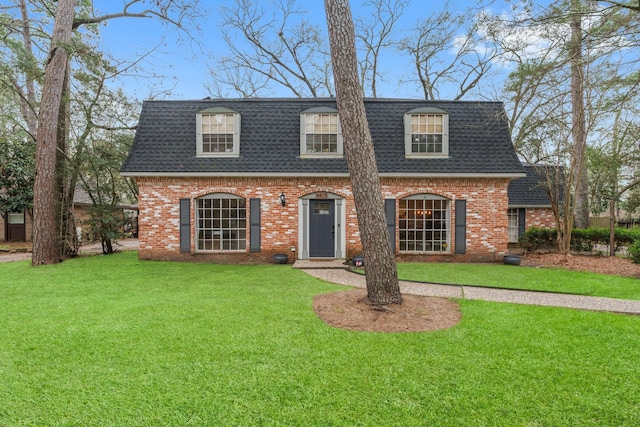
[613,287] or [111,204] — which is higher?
[111,204]

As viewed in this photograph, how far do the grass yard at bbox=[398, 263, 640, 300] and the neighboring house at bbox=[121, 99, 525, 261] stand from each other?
58.1 inches

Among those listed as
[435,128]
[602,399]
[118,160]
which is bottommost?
[602,399]

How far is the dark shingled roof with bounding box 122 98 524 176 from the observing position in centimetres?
1006

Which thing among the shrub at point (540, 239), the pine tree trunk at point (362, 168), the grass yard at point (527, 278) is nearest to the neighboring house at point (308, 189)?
the grass yard at point (527, 278)

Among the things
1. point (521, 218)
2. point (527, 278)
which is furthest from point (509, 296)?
point (521, 218)

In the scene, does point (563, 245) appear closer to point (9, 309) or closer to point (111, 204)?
point (9, 309)

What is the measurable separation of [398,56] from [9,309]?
64.9 ft

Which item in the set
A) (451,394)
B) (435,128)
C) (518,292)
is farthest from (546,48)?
(451,394)

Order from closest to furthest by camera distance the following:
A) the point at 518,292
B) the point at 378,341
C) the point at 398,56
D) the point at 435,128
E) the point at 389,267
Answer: the point at 378,341
the point at 389,267
the point at 518,292
the point at 435,128
the point at 398,56

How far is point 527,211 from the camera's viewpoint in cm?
1478

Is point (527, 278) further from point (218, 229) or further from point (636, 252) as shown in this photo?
point (218, 229)

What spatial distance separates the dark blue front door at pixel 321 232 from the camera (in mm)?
10344

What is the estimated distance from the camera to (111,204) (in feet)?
39.3

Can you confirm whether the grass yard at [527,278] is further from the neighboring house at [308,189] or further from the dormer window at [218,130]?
the dormer window at [218,130]
